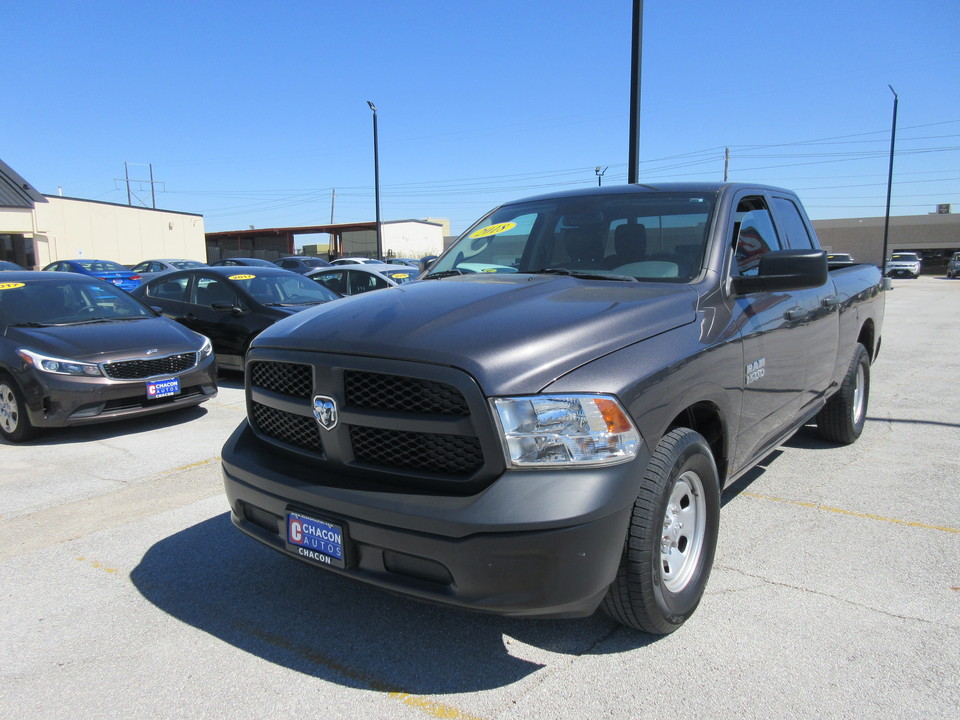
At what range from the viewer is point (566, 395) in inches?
91.5

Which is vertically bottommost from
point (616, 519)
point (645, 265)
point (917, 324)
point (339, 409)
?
→ point (917, 324)

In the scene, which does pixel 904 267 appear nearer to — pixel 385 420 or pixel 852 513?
pixel 852 513

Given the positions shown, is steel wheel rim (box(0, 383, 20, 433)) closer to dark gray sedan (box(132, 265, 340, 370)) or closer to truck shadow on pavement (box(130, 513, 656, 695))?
dark gray sedan (box(132, 265, 340, 370))

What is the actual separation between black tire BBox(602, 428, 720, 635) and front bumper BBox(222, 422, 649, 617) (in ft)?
0.39

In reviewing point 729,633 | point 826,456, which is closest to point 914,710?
point 729,633

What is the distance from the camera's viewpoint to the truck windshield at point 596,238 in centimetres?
347

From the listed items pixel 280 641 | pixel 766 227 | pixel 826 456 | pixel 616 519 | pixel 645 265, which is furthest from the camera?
pixel 826 456

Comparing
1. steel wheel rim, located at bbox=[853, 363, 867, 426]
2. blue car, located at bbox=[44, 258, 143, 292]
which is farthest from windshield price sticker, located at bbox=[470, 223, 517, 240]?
blue car, located at bbox=[44, 258, 143, 292]

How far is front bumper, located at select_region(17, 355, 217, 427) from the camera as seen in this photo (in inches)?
231

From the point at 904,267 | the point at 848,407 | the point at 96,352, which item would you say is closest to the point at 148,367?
the point at 96,352

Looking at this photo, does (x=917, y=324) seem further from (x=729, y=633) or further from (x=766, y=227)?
(x=729, y=633)

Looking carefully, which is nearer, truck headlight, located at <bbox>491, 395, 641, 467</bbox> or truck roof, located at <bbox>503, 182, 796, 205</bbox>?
truck headlight, located at <bbox>491, 395, 641, 467</bbox>

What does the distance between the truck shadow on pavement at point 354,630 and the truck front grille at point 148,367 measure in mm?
3098

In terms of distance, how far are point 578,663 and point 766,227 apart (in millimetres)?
2755
